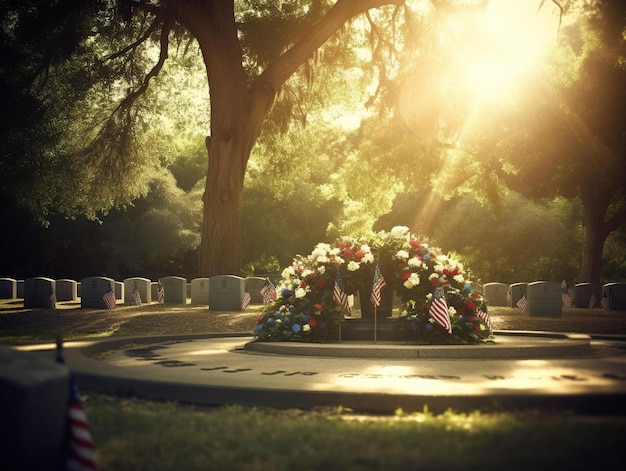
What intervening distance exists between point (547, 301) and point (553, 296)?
0.26 meters

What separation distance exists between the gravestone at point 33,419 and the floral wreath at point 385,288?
8.66m

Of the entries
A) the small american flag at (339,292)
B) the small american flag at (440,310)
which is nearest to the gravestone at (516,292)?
the small american flag at (339,292)

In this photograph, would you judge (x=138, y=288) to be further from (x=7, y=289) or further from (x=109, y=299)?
(x=7, y=289)

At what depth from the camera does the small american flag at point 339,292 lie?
1456 cm

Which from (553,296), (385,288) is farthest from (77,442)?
(553,296)

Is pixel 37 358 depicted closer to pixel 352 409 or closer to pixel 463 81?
pixel 352 409

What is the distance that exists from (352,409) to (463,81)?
1004 inches

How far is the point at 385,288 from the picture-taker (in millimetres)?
15383

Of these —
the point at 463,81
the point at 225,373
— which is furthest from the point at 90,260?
the point at 225,373

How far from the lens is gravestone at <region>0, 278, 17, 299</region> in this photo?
42.7 meters

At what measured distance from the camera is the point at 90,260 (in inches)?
2189

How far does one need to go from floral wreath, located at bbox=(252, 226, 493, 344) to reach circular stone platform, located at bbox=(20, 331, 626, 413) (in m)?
0.72

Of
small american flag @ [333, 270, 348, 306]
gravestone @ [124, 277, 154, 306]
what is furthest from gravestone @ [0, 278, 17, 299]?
small american flag @ [333, 270, 348, 306]

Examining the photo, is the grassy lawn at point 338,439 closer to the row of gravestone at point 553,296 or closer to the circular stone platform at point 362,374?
the circular stone platform at point 362,374
